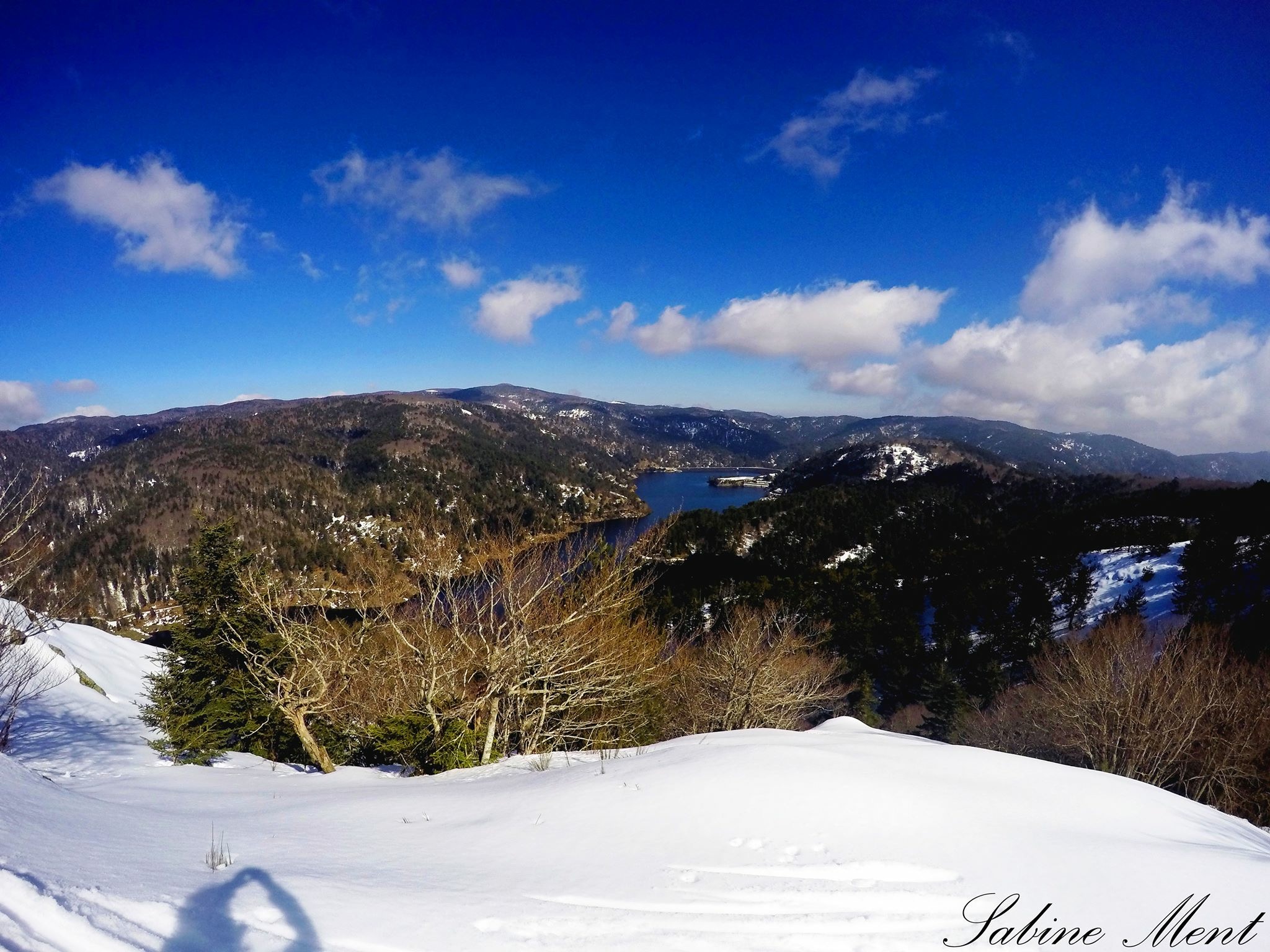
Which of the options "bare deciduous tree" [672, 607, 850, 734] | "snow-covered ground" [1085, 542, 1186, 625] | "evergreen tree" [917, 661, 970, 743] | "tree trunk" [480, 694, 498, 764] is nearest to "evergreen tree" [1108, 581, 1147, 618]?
"snow-covered ground" [1085, 542, 1186, 625]

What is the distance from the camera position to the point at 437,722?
11555 millimetres

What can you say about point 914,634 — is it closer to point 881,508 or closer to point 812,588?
point 812,588

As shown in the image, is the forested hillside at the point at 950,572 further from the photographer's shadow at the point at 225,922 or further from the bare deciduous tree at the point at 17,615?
the photographer's shadow at the point at 225,922

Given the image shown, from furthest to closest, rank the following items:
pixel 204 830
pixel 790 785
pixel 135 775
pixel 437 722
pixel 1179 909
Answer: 1. pixel 437 722
2. pixel 135 775
3. pixel 790 785
4. pixel 204 830
5. pixel 1179 909

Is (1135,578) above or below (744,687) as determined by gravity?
below

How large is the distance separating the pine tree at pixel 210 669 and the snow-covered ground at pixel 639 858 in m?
6.25

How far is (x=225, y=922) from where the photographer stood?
3373mm

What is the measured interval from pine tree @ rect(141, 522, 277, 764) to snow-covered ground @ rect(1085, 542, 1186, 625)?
54.4 metres

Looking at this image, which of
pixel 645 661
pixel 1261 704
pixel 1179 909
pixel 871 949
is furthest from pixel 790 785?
pixel 1261 704

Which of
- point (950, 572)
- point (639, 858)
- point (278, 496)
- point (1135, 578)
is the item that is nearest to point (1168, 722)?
point (639, 858)

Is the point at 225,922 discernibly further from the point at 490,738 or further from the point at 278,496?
the point at 278,496

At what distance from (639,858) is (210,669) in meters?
15.6

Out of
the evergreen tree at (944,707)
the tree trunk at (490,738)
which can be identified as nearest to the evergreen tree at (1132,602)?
the evergreen tree at (944,707)

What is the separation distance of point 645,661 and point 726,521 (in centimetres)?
8052
